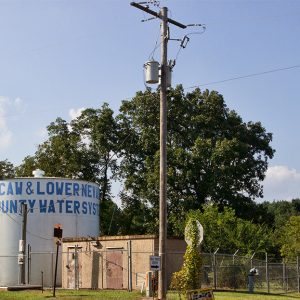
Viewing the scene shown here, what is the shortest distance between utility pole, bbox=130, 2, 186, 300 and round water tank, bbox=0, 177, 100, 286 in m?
18.1

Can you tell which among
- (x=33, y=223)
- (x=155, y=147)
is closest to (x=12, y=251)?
(x=33, y=223)

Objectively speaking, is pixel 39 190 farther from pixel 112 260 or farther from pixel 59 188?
pixel 112 260

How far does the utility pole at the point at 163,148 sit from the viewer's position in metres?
21.0

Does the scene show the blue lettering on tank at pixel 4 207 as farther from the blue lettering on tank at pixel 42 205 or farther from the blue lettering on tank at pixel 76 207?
the blue lettering on tank at pixel 76 207

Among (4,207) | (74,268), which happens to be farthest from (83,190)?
(74,268)

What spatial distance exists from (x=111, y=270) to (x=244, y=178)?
27.6m

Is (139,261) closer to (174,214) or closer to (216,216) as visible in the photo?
(216,216)

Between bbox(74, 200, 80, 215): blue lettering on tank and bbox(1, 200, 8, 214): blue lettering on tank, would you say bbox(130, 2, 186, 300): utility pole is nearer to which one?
bbox(74, 200, 80, 215): blue lettering on tank

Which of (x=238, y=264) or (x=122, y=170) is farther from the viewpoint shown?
(x=122, y=170)

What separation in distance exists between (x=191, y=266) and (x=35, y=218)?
1926cm

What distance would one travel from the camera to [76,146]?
61.0 m

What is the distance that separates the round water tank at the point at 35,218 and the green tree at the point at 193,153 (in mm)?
14868

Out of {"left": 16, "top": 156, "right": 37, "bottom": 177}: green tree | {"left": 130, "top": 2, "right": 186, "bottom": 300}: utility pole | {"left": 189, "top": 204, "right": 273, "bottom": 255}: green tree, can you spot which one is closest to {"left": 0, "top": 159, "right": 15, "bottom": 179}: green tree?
{"left": 16, "top": 156, "right": 37, "bottom": 177}: green tree

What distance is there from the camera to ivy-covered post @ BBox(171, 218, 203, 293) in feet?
69.2
